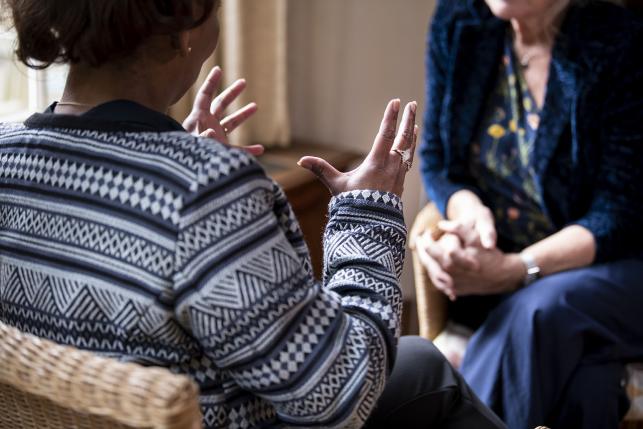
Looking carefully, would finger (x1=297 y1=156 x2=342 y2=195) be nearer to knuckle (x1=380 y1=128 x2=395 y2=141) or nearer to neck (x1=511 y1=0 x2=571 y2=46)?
knuckle (x1=380 y1=128 x2=395 y2=141)

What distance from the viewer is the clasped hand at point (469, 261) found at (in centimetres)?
163

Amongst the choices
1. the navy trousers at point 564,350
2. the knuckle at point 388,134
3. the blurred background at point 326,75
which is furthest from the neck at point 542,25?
the knuckle at point 388,134

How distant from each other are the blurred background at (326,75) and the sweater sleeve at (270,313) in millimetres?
1330

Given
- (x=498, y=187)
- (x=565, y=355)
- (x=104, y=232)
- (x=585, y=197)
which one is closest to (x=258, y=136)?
(x=498, y=187)

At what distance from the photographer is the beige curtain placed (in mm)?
2113

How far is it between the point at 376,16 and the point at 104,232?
181cm

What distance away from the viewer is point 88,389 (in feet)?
2.32

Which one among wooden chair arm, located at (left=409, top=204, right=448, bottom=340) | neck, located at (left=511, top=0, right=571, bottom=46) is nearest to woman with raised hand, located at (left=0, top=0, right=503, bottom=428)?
wooden chair arm, located at (left=409, top=204, right=448, bottom=340)

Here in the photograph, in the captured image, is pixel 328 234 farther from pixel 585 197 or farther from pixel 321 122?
pixel 321 122

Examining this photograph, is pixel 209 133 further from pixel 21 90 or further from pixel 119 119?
pixel 21 90

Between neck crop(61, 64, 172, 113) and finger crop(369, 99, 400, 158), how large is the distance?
274 mm

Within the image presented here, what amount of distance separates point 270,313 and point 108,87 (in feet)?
1.02

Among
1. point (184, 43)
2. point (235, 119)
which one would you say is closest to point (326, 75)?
point (235, 119)

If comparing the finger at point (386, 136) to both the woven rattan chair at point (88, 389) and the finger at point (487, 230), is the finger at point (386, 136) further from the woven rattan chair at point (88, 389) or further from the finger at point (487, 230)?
the finger at point (487, 230)
